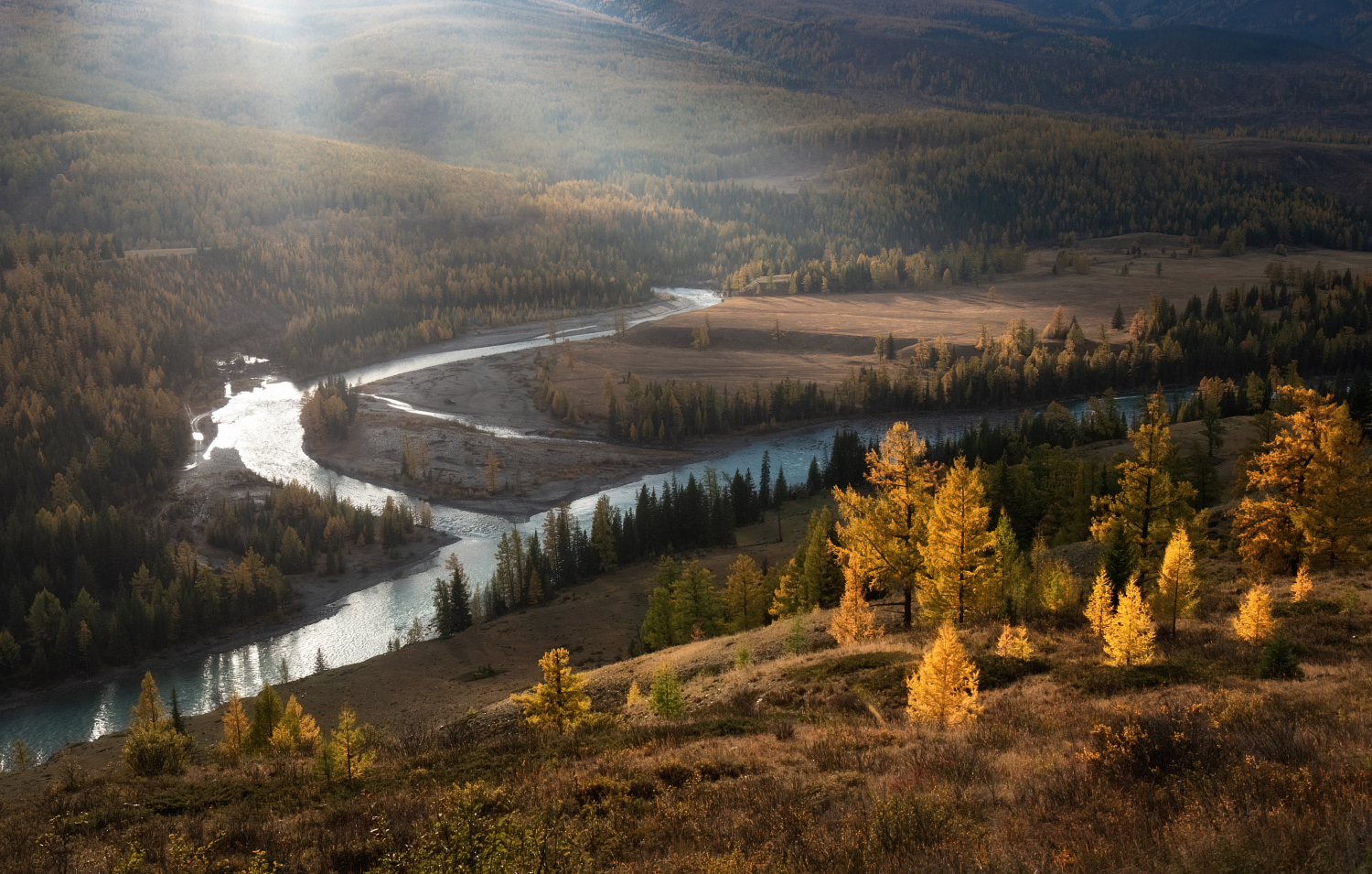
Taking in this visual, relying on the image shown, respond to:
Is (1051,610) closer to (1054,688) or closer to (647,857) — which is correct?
(1054,688)

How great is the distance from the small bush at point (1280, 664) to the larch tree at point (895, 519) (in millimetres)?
17764

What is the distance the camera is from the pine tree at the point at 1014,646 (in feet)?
108

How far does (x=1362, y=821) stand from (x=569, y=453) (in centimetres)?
15560

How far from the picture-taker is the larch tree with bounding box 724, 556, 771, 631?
76.4m

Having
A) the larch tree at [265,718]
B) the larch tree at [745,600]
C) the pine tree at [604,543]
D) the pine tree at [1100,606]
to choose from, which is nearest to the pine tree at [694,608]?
the larch tree at [745,600]

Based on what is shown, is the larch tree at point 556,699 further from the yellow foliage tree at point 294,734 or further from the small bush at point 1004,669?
the small bush at point 1004,669

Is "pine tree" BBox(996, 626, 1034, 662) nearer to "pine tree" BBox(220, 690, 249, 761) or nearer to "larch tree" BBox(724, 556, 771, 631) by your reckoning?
"larch tree" BBox(724, 556, 771, 631)

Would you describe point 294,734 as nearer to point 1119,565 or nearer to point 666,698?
point 666,698

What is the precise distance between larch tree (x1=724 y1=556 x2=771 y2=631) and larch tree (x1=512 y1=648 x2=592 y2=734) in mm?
38898

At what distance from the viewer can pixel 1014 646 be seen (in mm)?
33812

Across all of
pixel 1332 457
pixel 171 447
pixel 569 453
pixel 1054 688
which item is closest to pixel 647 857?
pixel 1054 688

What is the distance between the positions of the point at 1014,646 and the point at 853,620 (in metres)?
13.0

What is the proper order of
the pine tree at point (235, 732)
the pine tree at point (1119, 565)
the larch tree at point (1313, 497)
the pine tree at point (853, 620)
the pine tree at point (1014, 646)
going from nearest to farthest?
1. the pine tree at point (1014, 646)
2. the larch tree at point (1313, 497)
3. the pine tree at point (1119, 565)
4. the pine tree at point (853, 620)
5. the pine tree at point (235, 732)

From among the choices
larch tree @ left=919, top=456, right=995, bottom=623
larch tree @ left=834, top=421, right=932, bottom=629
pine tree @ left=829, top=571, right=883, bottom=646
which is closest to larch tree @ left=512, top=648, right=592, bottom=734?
pine tree @ left=829, top=571, right=883, bottom=646
